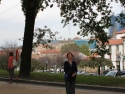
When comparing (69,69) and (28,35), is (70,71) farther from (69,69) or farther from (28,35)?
(28,35)

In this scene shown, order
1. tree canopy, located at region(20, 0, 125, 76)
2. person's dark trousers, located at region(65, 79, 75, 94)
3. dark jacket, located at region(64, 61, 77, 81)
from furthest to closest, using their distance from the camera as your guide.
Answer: tree canopy, located at region(20, 0, 125, 76) < person's dark trousers, located at region(65, 79, 75, 94) < dark jacket, located at region(64, 61, 77, 81)

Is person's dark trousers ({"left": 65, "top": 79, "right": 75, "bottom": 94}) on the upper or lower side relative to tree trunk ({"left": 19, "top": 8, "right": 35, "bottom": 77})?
lower

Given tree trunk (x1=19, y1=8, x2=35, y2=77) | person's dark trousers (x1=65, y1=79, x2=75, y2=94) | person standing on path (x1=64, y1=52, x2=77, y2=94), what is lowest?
person's dark trousers (x1=65, y1=79, x2=75, y2=94)

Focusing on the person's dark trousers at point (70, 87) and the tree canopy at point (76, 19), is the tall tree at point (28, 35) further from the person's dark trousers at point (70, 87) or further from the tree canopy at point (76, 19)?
the person's dark trousers at point (70, 87)

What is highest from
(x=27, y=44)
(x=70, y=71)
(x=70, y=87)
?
(x=27, y=44)

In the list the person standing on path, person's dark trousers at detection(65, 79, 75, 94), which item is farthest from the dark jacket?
person's dark trousers at detection(65, 79, 75, 94)

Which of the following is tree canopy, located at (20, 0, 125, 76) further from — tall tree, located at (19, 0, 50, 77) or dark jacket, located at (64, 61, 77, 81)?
dark jacket, located at (64, 61, 77, 81)

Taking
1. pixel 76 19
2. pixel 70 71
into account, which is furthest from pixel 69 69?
pixel 76 19

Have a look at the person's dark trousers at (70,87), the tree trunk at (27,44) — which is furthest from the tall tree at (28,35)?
the person's dark trousers at (70,87)

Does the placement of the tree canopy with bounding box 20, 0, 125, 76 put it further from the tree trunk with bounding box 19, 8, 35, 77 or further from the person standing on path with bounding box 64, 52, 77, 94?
the person standing on path with bounding box 64, 52, 77, 94

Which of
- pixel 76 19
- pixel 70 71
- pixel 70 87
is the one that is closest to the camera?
pixel 70 71

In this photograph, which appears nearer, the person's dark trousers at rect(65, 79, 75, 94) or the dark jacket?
the dark jacket

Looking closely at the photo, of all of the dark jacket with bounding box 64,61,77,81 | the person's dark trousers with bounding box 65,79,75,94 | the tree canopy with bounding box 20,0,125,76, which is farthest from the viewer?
the tree canopy with bounding box 20,0,125,76

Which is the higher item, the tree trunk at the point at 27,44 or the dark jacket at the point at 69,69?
the tree trunk at the point at 27,44
